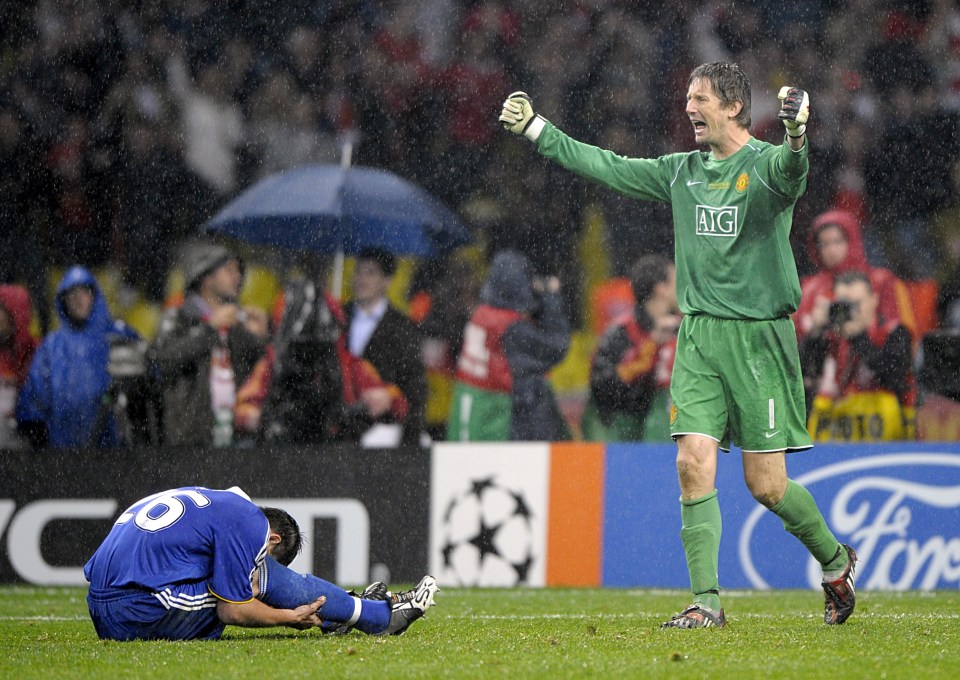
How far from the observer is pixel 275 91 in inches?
420

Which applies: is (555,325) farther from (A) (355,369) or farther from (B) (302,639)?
(B) (302,639)

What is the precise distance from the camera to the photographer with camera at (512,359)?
907cm

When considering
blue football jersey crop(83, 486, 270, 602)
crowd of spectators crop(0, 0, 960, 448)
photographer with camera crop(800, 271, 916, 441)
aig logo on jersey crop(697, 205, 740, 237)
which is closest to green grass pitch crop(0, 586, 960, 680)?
blue football jersey crop(83, 486, 270, 602)

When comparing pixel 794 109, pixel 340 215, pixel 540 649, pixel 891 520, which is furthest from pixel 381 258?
pixel 540 649

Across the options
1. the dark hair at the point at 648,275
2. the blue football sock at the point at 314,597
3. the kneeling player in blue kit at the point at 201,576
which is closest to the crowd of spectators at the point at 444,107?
the dark hair at the point at 648,275

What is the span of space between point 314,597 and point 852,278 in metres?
4.87

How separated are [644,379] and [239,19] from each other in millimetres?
4241

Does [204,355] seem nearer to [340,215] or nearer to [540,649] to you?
[340,215]

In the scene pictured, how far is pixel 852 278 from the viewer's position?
8789 millimetres

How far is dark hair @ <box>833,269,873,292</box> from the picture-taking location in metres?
8.78

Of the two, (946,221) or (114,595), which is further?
(946,221)

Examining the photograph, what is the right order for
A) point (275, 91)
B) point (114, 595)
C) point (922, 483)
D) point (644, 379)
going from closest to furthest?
point (114, 595)
point (922, 483)
point (644, 379)
point (275, 91)

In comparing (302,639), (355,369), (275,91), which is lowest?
(302,639)

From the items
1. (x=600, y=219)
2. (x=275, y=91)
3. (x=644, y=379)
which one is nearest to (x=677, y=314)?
(x=644, y=379)
